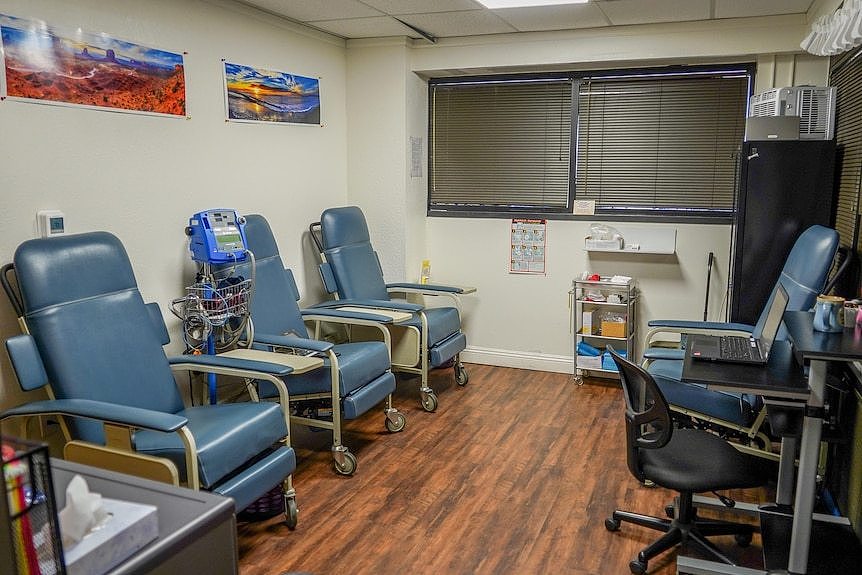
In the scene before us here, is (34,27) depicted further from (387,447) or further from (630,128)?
(630,128)

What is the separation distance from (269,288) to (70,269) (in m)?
1.24

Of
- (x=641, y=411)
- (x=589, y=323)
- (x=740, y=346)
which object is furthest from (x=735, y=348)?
(x=589, y=323)

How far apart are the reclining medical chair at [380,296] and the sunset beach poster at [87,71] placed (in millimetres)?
1256

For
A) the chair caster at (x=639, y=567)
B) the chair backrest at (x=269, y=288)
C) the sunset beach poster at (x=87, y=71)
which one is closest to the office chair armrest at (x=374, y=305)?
the chair backrest at (x=269, y=288)

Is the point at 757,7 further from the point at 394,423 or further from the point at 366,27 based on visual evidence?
the point at 394,423

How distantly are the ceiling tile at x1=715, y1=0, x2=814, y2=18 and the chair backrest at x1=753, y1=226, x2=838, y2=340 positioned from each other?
1.29 m

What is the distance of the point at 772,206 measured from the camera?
351 centimetres

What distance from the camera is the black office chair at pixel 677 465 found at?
2373mm

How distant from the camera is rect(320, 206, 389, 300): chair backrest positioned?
4.29m

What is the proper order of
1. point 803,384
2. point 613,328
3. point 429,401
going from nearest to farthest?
1. point 803,384
2. point 429,401
3. point 613,328

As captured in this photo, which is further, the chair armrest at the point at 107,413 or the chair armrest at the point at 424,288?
the chair armrest at the point at 424,288

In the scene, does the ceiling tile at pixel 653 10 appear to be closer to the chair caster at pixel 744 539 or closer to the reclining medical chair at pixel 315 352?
the reclining medical chair at pixel 315 352

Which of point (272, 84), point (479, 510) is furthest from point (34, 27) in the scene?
point (479, 510)

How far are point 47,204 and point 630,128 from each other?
11.7ft
